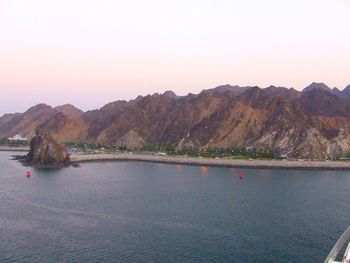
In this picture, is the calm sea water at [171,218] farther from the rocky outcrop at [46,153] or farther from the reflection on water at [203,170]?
the rocky outcrop at [46,153]

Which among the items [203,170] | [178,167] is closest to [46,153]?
[178,167]

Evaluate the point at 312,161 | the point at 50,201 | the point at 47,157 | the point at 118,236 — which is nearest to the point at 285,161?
the point at 312,161

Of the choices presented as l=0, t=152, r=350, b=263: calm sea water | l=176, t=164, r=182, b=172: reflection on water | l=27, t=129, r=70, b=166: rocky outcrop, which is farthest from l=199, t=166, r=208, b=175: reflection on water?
l=27, t=129, r=70, b=166: rocky outcrop

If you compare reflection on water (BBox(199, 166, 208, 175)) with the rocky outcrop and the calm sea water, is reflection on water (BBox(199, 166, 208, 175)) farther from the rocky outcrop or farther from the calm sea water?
the rocky outcrop

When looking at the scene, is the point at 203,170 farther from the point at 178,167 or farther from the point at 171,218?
the point at 171,218

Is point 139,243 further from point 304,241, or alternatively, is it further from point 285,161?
point 285,161
